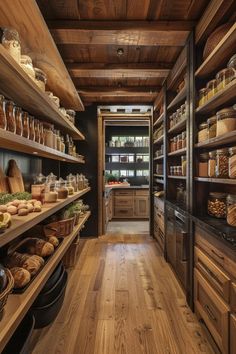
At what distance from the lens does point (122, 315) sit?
79.4 inches

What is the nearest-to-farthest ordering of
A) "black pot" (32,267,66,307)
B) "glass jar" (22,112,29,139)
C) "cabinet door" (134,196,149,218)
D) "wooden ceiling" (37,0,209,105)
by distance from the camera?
"glass jar" (22,112,29,139) < "black pot" (32,267,66,307) < "wooden ceiling" (37,0,209,105) < "cabinet door" (134,196,149,218)

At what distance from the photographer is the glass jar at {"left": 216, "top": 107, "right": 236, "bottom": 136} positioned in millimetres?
1587

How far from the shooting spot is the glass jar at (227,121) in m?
1.59

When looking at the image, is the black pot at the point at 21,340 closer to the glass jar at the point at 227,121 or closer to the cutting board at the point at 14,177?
the cutting board at the point at 14,177

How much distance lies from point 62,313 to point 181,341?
36.9 inches

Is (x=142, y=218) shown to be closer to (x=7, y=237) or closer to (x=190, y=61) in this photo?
(x=190, y=61)

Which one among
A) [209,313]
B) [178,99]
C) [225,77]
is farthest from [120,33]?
[209,313]

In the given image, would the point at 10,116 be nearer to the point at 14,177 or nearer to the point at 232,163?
the point at 14,177

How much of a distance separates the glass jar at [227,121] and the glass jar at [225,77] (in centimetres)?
17

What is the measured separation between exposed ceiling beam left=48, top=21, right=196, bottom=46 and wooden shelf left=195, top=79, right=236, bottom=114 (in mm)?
720

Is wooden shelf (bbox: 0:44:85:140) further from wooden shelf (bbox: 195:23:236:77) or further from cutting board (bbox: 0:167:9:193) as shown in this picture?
wooden shelf (bbox: 195:23:236:77)

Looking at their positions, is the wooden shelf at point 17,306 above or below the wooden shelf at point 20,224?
below

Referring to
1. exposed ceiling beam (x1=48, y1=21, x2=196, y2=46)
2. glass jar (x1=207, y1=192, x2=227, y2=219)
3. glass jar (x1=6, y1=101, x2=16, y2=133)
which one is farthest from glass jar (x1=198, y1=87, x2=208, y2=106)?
glass jar (x1=6, y1=101, x2=16, y2=133)

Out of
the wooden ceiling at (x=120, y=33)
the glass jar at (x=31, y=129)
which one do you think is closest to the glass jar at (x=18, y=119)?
the glass jar at (x=31, y=129)
